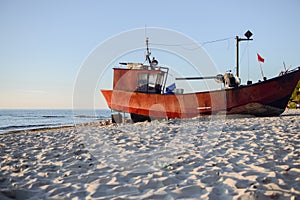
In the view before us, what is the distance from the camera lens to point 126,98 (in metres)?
14.8

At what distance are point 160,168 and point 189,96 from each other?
8.92m

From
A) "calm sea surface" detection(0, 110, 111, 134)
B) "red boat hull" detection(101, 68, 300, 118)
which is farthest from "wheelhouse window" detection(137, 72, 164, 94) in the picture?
"calm sea surface" detection(0, 110, 111, 134)

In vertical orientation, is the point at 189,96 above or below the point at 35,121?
above

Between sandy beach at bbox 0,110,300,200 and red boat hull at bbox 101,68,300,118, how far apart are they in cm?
558

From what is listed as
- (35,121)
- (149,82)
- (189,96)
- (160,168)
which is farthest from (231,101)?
(35,121)

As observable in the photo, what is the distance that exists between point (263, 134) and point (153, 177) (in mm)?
4060

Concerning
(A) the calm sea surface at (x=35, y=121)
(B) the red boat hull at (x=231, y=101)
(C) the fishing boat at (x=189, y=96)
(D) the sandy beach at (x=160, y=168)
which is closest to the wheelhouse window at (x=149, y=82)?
(C) the fishing boat at (x=189, y=96)

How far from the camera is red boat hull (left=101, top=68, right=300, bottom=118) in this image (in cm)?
1162

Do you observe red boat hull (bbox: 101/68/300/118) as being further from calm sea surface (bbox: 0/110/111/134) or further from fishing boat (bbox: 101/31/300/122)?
calm sea surface (bbox: 0/110/111/134)

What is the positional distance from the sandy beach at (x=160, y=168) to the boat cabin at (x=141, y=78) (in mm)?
8168

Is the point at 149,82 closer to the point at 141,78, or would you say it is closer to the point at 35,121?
the point at 141,78

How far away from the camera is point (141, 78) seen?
14484 millimetres

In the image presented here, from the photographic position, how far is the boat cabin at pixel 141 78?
1450 cm

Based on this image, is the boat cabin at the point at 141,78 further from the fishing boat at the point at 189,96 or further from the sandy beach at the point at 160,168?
the sandy beach at the point at 160,168
